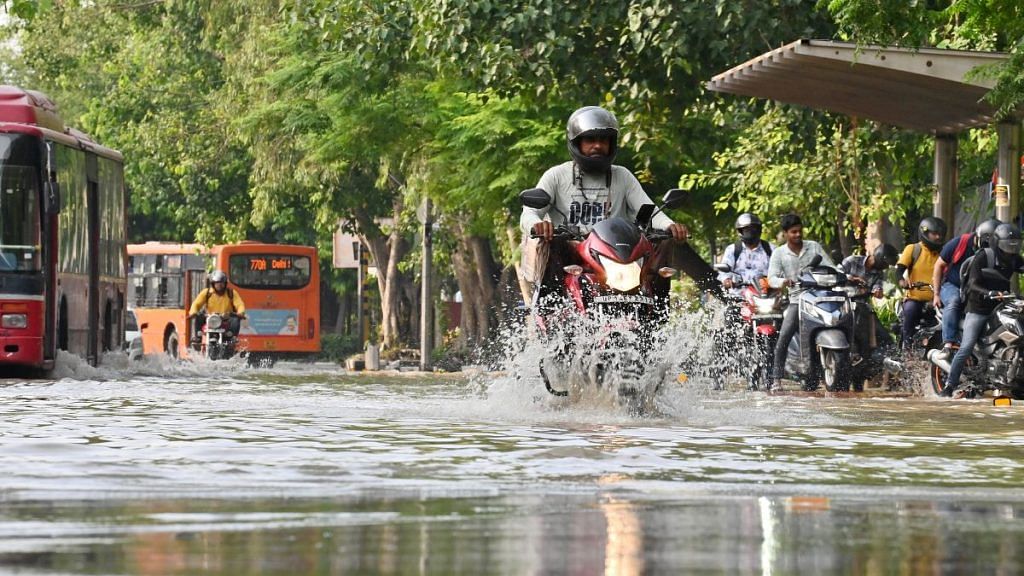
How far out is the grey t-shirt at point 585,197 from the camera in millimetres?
15172

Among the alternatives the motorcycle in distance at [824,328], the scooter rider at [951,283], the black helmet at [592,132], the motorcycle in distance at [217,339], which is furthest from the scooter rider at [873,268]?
the motorcycle in distance at [217,339]

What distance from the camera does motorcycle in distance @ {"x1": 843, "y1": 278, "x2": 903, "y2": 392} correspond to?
21.5 meters

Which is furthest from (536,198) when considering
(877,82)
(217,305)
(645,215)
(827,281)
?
(217,305)

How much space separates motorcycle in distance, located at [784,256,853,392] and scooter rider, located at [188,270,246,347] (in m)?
16.4

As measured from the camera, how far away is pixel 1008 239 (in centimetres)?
1891

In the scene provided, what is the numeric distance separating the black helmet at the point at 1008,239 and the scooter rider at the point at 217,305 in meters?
19.2

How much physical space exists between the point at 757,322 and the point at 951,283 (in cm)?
320

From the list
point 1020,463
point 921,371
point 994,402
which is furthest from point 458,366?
point 1020,463

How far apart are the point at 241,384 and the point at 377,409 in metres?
7.76

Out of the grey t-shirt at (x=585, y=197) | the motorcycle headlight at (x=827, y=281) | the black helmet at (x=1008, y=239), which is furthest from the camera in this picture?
the motorcycle headlight at (x=827, y=281)

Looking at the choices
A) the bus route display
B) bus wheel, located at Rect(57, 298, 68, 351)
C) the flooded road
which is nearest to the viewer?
the flooded road

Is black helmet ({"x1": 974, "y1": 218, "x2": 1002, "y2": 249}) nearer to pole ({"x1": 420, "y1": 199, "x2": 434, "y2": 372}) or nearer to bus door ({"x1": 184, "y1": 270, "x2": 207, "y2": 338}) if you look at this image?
pole ({"x1": 420, "y1": 199, "x2": 434, "y2": 372})

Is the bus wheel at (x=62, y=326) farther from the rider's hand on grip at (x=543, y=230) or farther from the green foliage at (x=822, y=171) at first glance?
the rider's hand on grip at (x=543, y=230)

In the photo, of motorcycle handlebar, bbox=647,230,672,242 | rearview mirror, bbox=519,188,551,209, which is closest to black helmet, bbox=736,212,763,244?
motorcycle handlebar, bbox=647,230,672,242
